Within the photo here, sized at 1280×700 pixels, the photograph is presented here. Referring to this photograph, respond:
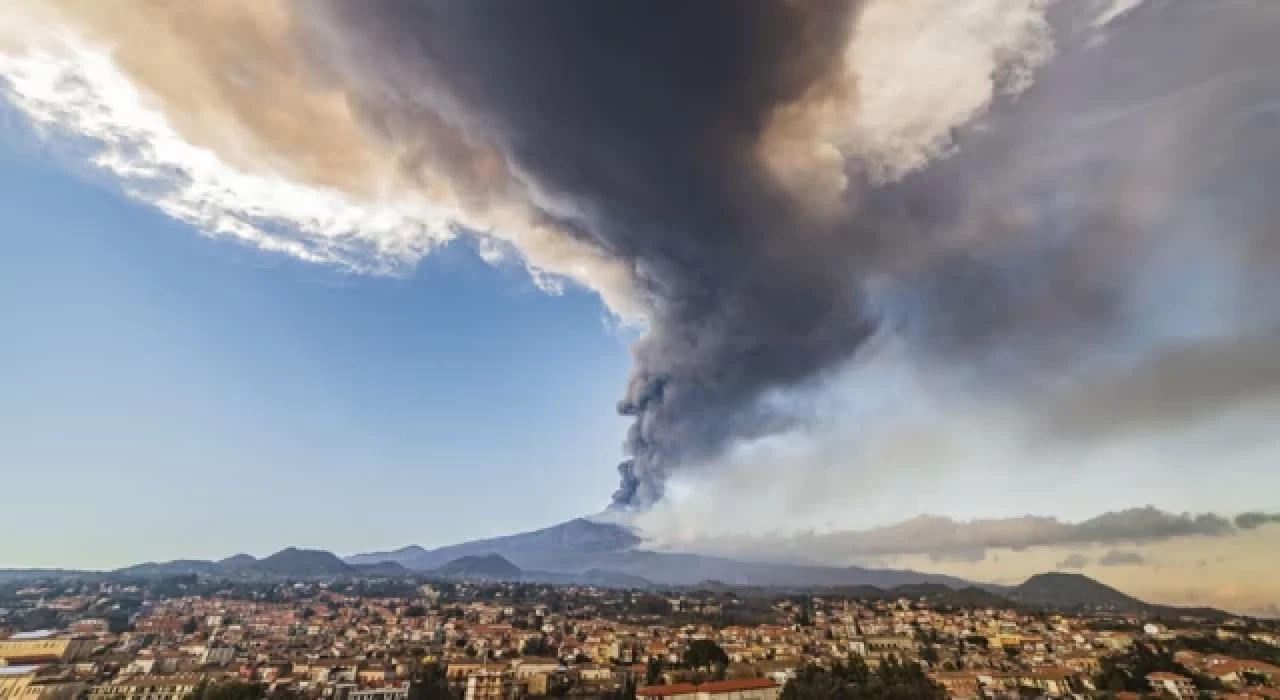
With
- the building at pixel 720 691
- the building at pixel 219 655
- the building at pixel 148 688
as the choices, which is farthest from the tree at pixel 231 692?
the building at pixel 720 691

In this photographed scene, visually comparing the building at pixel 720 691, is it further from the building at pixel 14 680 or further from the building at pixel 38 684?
the building at pixel 14 680

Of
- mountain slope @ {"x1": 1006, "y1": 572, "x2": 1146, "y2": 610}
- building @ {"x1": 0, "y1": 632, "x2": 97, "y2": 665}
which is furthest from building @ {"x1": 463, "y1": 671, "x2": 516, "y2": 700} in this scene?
mountain slope @ {"x1": 1006, "y1": 572, "x2": 1146, "y2": 610}

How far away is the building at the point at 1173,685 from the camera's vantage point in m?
34.5

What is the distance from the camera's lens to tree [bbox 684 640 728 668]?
41.8m

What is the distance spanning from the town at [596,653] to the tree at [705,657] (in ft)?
0.33

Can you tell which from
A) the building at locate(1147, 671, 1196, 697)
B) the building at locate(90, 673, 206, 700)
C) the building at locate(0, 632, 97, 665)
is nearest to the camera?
the building at locate(1147, 671, 1196, 697)

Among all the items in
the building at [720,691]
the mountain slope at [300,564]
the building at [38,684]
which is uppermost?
the mountain slope at [300,564]

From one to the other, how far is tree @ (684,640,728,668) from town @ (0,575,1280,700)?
10 centimetres

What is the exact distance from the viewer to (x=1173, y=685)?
35.2 metres

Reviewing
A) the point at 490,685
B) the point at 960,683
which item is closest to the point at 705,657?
the point at 490,685

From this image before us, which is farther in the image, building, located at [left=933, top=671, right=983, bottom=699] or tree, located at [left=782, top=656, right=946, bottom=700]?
building, located at [left=933, top=671, right=983, bottom=699]

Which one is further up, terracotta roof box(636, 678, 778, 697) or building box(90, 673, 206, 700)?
building box(90, 673, 206, 700)

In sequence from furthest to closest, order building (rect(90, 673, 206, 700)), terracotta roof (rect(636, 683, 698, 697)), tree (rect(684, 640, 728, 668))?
tree (rect(684, 640, 728, 668)) < building (rect(90, 673, 206, 700)) < terracotta roof (rect(636, 683, 698, 697))

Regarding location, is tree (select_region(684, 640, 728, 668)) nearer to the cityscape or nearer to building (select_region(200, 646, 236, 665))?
the cityscape
